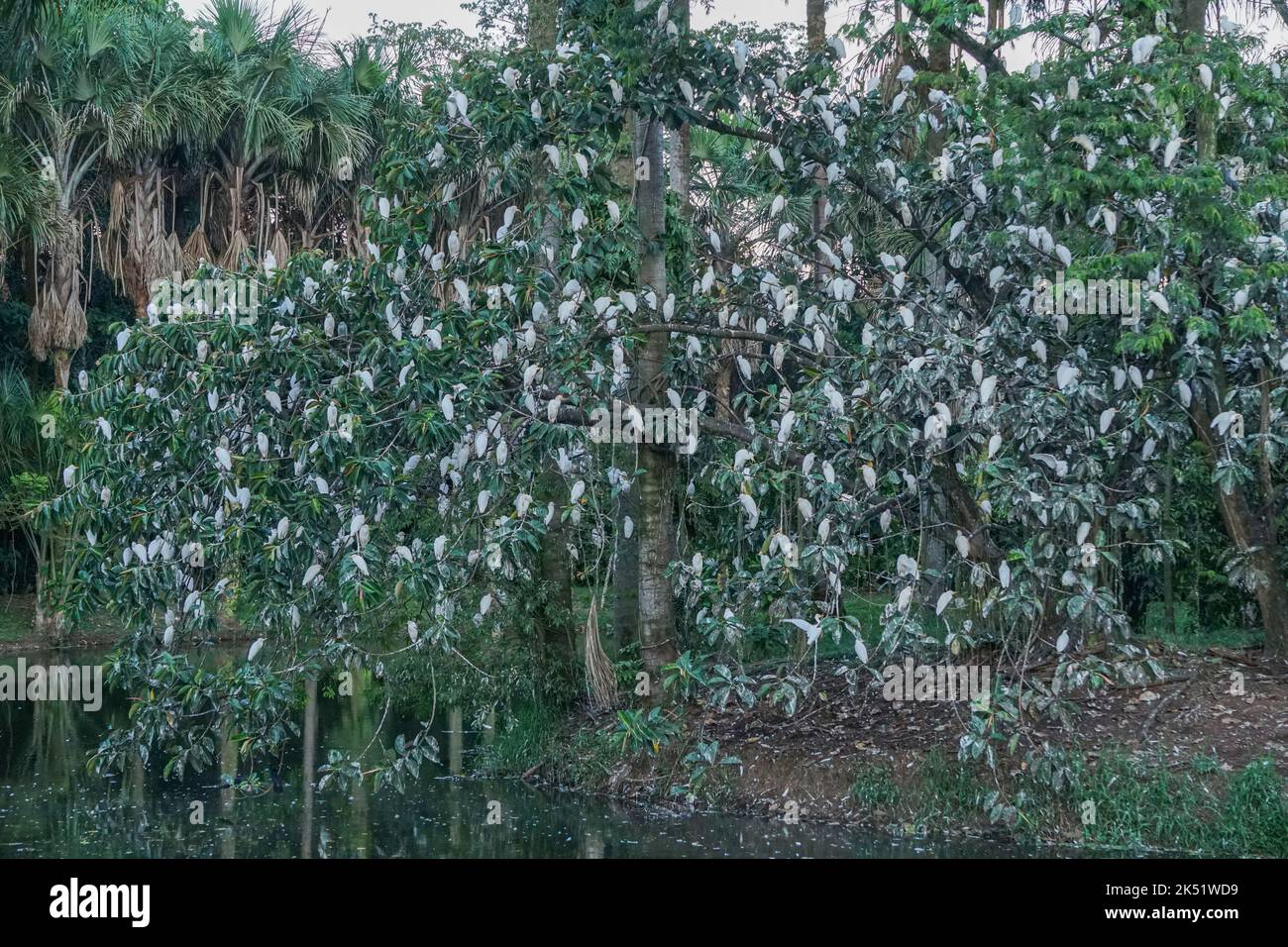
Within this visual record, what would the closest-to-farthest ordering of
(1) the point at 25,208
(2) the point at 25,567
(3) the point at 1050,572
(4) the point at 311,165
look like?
(3) the point at 1050,572 → (1) the point at 25,208 → (4) the point at 311,165 → (2) the point at 25,567

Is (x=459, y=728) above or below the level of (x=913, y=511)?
below

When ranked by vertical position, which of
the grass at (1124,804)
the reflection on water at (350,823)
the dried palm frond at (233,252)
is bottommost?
the reflection on water at (350,823)

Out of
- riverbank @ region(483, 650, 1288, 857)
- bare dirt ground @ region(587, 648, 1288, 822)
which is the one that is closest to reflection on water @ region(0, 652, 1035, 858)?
riverbank @ region(483, 650, 1288, 857)

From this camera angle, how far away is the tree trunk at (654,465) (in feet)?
29.7

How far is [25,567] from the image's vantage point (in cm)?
2070

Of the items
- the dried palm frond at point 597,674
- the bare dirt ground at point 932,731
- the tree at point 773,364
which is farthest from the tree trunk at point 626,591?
the tree at point 773,364

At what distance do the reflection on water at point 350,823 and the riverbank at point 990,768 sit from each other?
23 centimetres

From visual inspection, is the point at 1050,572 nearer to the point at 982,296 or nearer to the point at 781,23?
the point at 982,296

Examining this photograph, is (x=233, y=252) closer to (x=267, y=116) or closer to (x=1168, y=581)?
(x=267, y=116)

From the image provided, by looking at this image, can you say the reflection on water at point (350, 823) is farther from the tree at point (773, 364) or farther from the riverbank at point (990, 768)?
Answer: the tree at point (773, 364)

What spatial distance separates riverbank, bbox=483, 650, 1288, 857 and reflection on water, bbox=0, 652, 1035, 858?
0.23 metres

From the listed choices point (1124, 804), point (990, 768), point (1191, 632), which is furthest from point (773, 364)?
point (1191, 632)
